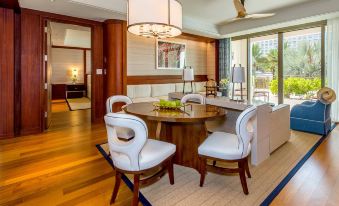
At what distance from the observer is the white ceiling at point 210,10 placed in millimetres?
4078

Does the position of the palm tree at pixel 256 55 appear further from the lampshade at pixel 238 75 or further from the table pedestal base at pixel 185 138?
the table pedestal base at pixel 185 138

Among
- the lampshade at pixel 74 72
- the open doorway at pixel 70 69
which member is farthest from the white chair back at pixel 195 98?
the lampshade at pixel 74 72

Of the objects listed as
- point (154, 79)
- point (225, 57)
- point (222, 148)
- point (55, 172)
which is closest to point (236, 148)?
point (222, 148)

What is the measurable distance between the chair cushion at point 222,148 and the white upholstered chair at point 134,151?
1.29 ft

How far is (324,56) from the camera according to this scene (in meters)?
5.43

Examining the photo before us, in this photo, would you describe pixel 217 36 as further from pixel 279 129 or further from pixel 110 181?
pixel 110 181

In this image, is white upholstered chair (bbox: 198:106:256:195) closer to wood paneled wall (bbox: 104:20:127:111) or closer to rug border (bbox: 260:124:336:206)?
rug border (bbox: 260:124:336:206)

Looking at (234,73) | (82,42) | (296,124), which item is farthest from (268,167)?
(82,42)

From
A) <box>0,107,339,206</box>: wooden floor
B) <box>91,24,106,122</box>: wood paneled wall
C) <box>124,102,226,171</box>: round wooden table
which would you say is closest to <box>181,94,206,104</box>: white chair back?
<box>124,102,226,171</box>: round wooden table

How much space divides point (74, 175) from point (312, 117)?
429 cm

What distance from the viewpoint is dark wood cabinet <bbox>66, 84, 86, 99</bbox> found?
9923 mm

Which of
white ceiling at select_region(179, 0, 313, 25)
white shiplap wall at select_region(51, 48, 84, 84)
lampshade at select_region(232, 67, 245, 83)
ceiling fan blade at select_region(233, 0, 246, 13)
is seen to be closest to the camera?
lampshade at select_region(232, 67, 245, 83)

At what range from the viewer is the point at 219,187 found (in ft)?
7.41

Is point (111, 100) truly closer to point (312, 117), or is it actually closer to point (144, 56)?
point (144, 56)
